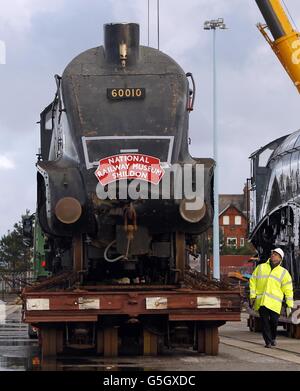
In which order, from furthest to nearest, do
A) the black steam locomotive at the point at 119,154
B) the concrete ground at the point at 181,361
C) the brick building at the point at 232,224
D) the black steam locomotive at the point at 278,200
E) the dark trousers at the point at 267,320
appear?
the brick building at the point at 232,224, the black steam locomotive at the point at 278,200, the dark trousers at the point at 267,320, the black steam locomotive at the point at 119,154, the concrete ground at the point at 181,361

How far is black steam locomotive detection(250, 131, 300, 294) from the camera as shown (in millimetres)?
19688

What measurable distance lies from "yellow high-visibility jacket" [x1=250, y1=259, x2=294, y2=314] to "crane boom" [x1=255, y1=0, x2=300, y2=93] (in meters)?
8.39

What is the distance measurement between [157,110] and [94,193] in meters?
1.50

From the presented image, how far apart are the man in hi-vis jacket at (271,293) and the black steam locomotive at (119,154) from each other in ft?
6.38

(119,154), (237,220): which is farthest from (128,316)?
(237,220)

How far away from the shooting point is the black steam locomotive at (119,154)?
13.4 m

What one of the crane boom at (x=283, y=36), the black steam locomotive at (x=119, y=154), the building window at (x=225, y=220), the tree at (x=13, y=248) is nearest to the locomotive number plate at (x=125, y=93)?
the black steam locomotive at (x=119, y=154)

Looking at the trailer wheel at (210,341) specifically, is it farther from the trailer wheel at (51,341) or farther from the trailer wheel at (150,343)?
the trailer wheel at (51,341)

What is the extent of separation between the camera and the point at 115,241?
13.6 metres

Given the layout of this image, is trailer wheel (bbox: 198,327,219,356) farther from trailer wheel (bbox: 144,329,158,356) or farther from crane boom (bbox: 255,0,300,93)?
crane boom (bbox: 255,0,300,93)

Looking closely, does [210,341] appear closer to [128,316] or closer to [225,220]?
[128,316]
